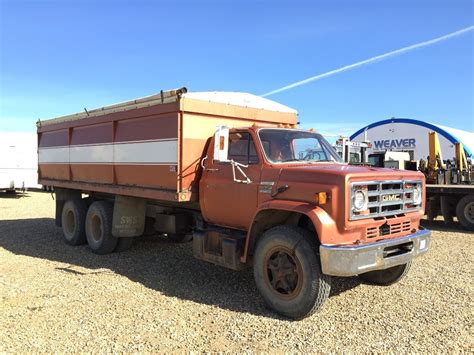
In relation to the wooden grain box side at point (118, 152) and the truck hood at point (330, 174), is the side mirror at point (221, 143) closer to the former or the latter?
the truck hood at point (330, 174)

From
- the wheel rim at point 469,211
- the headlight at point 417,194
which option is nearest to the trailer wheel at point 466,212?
the wheel rim at point 469,211

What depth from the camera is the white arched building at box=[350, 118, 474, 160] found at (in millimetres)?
29891

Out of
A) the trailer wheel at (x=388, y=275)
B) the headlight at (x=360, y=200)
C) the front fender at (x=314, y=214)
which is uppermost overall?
the headlight at (x=360, y=200)

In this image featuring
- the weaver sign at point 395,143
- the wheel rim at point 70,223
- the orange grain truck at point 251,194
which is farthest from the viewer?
the weaver sign at point 395,143

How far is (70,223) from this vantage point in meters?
9.78

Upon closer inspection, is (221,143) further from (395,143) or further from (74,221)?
(395,143)

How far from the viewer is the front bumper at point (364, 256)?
4.73 meters

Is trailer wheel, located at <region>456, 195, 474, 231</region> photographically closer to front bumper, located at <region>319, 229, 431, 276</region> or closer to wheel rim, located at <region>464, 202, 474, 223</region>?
wheel rim, located at <region>464, 202, 474, 223</region>

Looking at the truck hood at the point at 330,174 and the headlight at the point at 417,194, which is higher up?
the truck hood at the point at 330,174

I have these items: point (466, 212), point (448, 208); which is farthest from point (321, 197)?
point (448, 208)

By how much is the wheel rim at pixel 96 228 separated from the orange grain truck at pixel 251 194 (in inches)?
0.8

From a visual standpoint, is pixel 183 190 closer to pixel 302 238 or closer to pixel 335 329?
pixel 302 238

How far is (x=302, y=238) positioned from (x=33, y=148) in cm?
2200

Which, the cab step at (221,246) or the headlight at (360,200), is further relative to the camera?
the cab step at (221,246)
